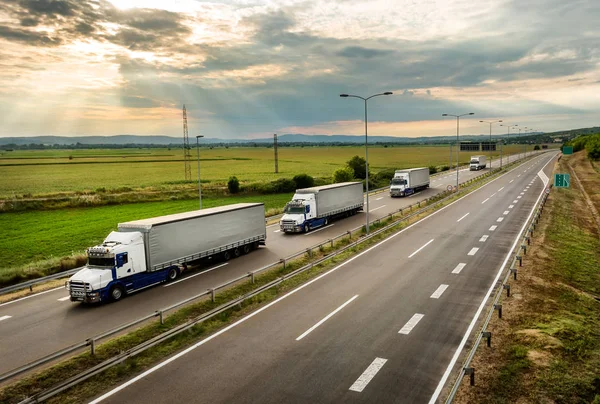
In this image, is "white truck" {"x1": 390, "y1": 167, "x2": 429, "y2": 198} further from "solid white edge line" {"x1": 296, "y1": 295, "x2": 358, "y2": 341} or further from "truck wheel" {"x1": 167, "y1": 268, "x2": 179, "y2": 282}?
"truck wheel" {"x1": 167, "y1": 268, "x2": 179, "y2": 282}

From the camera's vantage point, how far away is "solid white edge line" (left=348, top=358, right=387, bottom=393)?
12.7 metres

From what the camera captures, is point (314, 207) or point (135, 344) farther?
point (314, 207)

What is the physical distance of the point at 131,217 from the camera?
52.4 meters

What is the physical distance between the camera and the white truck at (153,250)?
2091 centimetres

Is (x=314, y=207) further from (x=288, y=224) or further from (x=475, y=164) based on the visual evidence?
(x=475, y=164)

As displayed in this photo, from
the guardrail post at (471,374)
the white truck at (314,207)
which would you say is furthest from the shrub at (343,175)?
the guardrail post at (471,374)

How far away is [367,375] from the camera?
1342 cm

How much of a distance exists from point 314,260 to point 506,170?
89374mm

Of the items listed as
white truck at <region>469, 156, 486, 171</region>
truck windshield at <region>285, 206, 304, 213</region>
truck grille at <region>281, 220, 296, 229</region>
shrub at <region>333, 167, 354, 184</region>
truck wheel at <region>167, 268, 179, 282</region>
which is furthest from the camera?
white truck at <region>469, 156, 486, 171</region>

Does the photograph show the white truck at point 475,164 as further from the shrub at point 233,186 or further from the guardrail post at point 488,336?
the guardrail post at point 488,336

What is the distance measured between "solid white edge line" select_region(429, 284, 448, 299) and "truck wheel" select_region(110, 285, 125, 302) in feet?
53.0

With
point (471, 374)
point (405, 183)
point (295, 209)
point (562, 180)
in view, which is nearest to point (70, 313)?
point (471, 374)

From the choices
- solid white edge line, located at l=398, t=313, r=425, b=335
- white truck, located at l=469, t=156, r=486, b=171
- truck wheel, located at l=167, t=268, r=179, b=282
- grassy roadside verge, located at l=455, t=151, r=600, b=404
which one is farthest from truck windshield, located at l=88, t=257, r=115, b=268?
white truck, located at l=469, t=156, r=486, b=171

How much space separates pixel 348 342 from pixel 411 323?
11.0 feet
